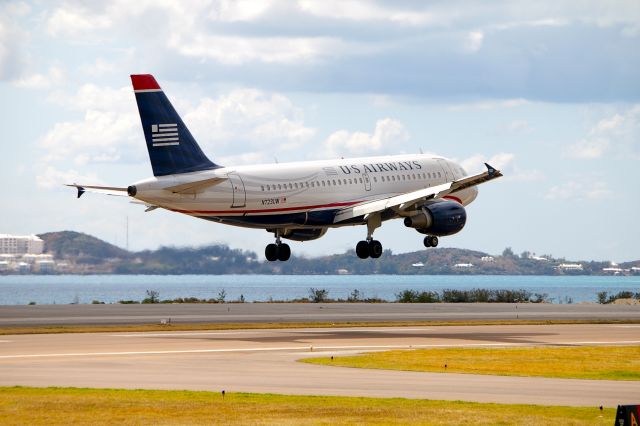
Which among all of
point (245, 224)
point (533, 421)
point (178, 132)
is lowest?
point (533, 421)

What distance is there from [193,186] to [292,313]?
614 inches

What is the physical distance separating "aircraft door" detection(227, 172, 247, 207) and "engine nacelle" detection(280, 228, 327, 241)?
8.02 meters

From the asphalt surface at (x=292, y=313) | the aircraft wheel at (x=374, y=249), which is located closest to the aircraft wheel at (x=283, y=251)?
the asphalt surface at (x=292, y=313)

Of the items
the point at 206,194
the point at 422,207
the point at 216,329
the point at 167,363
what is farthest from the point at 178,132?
the point at 167,363

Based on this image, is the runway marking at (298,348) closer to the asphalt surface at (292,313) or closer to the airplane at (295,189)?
the airplane at (295,189)

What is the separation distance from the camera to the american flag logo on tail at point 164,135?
61.6 metres

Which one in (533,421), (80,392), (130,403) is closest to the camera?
(533,421)

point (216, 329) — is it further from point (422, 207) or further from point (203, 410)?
point (203, 410)

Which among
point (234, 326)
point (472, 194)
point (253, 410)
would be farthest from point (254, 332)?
point (253, 410)

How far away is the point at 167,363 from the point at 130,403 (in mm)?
10384

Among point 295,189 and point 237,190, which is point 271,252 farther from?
point 237,190

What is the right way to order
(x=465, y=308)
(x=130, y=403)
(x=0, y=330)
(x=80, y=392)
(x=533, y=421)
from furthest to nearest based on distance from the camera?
(x=465, y=308) → (x=0, y=330) → (x=80, y=392) → (x=130, y=403) → (x=533, y=421)

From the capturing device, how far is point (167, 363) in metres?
41.4

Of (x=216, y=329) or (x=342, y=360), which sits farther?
(x=216, y=329)
